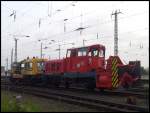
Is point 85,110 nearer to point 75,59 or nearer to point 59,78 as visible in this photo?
point 75,59

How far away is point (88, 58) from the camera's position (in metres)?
25.0

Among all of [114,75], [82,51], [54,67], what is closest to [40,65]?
[54,67]

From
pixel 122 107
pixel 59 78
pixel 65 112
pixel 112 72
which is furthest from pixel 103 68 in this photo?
pixel 65 112

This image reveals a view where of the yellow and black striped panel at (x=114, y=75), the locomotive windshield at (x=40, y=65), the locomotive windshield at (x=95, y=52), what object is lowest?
the yellow and black striped panel at (x=114, y=75)

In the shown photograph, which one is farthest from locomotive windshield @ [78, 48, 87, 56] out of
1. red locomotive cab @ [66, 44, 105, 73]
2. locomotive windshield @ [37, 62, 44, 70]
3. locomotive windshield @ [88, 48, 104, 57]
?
locomotive windshield @ [37, 62, 44, 70]

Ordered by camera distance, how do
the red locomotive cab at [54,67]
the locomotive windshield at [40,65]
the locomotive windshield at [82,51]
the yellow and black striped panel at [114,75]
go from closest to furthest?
the yellow and black striped panel at [114,75], the locomotive windshield at [82,51], the red locomotive cab at [54,67], the locomotive windshield at [40,65]

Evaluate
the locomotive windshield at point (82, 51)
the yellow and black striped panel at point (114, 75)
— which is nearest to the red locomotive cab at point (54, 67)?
the locomotive windshield at point (82, 51)

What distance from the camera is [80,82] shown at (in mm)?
25766

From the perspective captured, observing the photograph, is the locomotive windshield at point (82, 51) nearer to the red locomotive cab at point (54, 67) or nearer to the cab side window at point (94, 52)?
the cab side window at point (94, 52)

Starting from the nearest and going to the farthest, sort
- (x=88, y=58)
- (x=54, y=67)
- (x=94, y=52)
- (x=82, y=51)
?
(x=88, y=58)
(x=94, y=52)
(x=82, y=51)
(x=54, y=67)

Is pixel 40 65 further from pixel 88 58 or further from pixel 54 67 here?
pixel 88 58

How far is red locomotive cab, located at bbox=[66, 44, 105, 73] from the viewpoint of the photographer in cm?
2481

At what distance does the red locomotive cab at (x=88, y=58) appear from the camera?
24812mm

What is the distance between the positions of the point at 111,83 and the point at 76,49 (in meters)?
4.74
